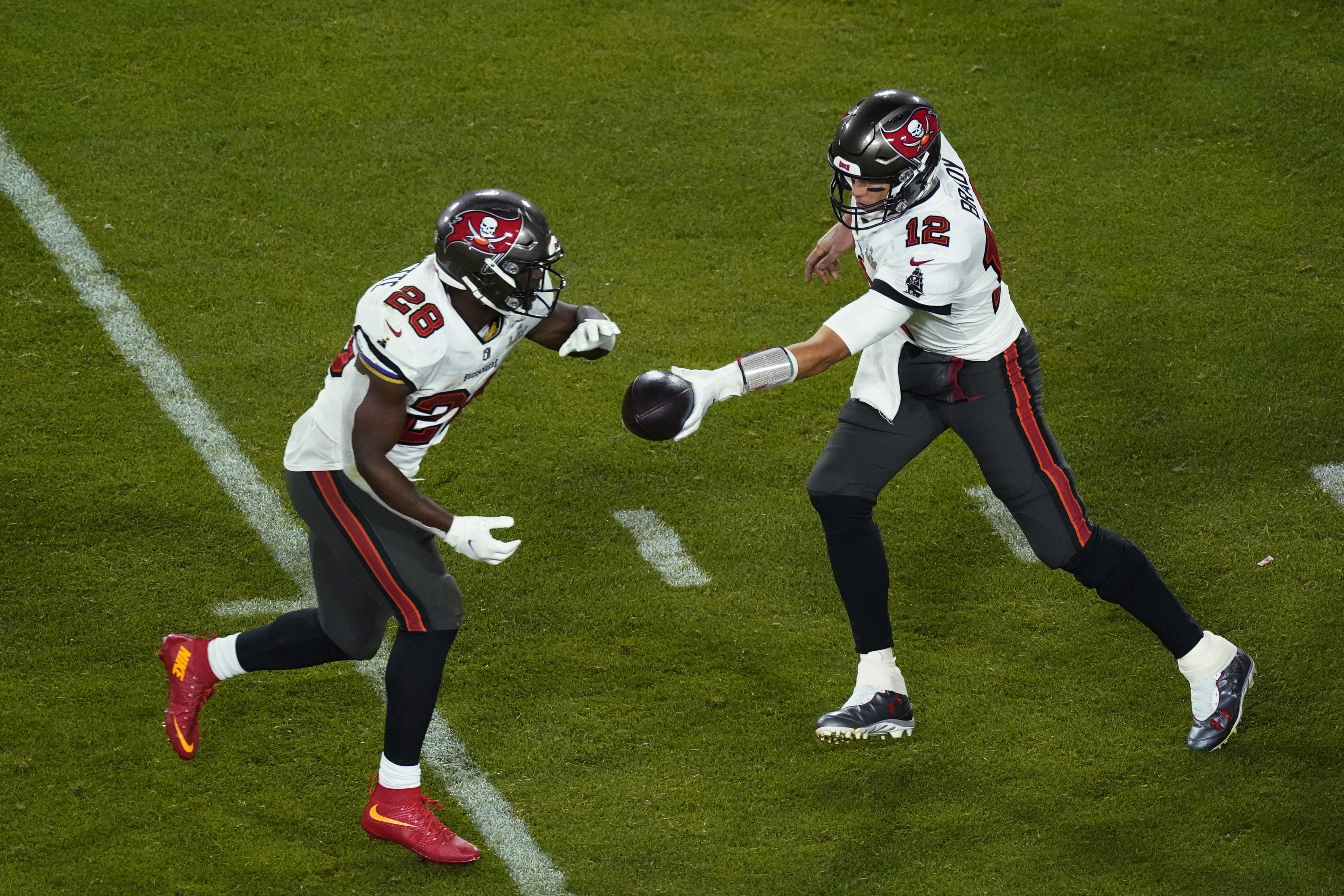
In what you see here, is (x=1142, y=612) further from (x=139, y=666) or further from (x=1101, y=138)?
(x=1101, y=138)

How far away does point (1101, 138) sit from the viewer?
736 centimetres

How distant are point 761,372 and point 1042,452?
0.90 meters

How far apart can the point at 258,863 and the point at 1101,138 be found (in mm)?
5140

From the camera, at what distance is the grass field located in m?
4.27

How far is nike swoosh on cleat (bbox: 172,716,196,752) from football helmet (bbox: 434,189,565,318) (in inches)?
58.4

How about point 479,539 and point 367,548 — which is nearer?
point 479,539

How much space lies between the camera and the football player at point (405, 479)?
3799 mm

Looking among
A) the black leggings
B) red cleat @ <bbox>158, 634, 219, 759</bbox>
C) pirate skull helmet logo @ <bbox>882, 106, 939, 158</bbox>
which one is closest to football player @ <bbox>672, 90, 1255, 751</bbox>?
pirate skull helmet logo @ <bbox>882, 106, 939, 158</bbox>

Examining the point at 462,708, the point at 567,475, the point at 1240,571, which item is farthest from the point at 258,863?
the point at 1240,571

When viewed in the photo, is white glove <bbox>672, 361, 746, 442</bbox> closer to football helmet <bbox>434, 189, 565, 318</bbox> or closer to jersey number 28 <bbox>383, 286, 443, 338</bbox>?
football helmet <bbox>434, 189, 565, 318</bbox>

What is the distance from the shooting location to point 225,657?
4328 mm

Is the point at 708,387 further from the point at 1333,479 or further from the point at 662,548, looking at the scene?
the point at 1333,479

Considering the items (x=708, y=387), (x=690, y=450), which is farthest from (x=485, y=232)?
(x=690, y=450)

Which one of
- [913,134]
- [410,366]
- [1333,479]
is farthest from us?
[1333,479]
